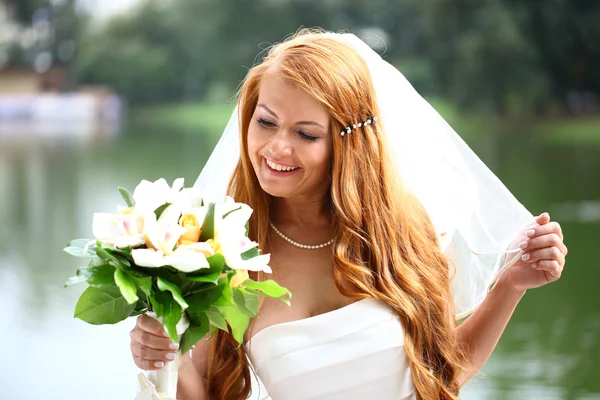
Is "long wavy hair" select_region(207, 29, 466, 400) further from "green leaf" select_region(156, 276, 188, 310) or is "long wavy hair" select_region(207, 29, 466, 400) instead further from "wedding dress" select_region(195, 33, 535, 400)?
"green leaf" select_region(156, 276, 188, 310)

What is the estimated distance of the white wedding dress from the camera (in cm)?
167

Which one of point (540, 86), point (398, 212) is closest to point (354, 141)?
point (398, 212)

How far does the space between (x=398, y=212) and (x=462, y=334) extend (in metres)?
0.29

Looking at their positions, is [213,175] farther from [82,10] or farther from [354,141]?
[82,10]

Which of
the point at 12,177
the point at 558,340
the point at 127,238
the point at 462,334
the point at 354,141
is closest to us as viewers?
the point at 127,238

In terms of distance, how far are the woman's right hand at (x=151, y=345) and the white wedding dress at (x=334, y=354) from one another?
318 mm

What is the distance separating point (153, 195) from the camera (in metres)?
1.30

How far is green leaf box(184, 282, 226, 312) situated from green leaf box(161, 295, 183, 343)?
27 mm

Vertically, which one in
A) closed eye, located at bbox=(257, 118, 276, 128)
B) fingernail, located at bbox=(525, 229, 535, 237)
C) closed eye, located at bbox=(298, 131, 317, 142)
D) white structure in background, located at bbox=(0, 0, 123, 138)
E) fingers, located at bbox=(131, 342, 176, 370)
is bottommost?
white structure in background, located at bbox=(0, 0, 123, 138)

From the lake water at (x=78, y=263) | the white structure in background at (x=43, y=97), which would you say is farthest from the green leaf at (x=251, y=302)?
the white structure in background at (x=43, y=97)

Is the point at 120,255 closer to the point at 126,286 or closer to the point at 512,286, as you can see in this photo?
the point at 126,286

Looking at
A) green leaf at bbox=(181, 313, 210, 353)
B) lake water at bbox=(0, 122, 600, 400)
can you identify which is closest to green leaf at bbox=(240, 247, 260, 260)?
green leaf at bbox=(181, 313, 210, 353)

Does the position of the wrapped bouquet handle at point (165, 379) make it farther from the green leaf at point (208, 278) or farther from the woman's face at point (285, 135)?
the woman's face at point (285, 135)

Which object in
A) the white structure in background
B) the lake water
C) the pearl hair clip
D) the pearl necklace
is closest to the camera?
the pearl hair clip
